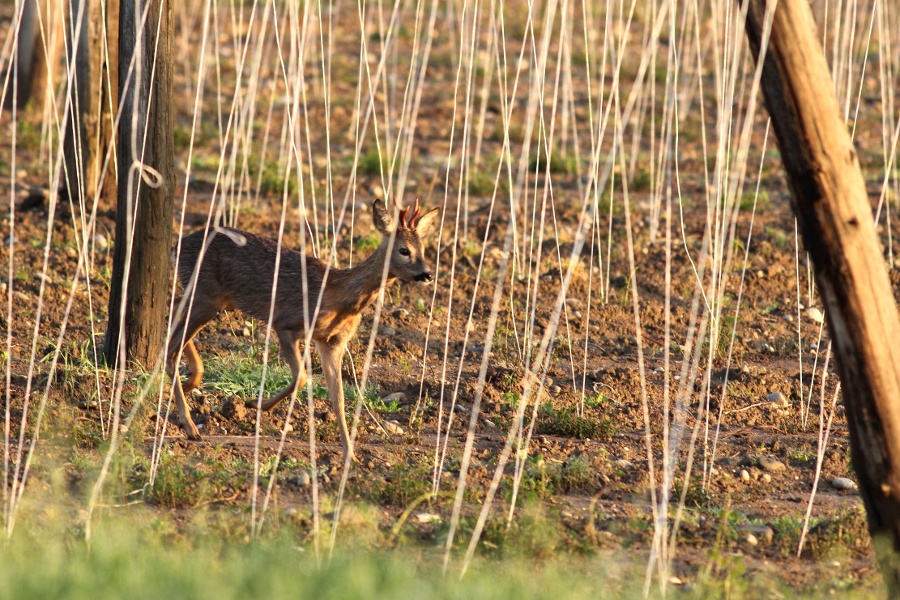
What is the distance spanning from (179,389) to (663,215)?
5732 mm

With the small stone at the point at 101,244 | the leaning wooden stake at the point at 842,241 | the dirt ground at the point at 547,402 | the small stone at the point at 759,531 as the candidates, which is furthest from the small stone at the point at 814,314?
the small stone at the point at 101,244

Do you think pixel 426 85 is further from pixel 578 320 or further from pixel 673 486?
pixel 673 486

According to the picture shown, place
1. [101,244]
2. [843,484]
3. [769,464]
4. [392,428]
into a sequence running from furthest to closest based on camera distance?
[101,244] → [392,428] → [769,464] → [843,484]

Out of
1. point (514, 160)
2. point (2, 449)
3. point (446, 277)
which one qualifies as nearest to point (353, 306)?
point (2, 449)

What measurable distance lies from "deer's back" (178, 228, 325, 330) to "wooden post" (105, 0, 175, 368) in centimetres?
25

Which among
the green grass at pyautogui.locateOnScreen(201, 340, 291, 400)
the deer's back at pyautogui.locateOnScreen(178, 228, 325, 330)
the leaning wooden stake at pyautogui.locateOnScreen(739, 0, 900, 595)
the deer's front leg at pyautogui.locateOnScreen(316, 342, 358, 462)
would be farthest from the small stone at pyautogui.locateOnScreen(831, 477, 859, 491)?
the green grass at pyautogui.locateOnScreen(201, 340, 291, 400)

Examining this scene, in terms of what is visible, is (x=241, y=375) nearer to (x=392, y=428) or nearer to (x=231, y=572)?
(x=392, y=428)

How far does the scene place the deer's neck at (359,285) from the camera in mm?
6297

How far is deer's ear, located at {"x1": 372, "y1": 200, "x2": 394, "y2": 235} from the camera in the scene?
20.4ft

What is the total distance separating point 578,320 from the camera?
324 inches

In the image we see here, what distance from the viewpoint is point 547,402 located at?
6.58 m

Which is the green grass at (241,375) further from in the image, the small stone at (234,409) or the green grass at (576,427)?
the green grass at (576,427)

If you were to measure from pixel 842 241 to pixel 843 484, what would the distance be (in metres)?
2.18

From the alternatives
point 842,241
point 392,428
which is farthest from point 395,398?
point 842,241
